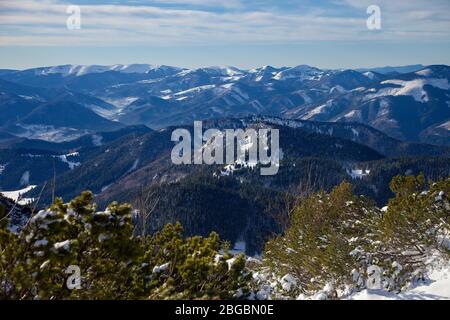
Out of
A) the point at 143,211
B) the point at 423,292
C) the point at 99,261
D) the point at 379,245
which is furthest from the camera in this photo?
the point at 379,245

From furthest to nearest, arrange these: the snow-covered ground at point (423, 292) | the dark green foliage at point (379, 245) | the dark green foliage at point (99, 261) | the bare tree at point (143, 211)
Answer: the dark green foliage at point (379, 245) → the snow-covered ground at point (423, 292) → the bare tree at point (143, 211) → the dark green foliage at point (99, 261)

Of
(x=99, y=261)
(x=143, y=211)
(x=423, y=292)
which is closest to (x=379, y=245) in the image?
(x=423, y=292)

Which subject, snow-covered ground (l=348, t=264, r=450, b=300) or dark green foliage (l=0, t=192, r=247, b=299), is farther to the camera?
snow-covered ground (l=348, t=264, r=450, b=300)

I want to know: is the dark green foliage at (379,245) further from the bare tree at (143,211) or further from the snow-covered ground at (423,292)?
the bare tree at (143,211)

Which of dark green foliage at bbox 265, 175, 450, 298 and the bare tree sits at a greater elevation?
the bare tree

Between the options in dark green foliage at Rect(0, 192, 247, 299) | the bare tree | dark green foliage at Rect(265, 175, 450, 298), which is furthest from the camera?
Result: dark green foliage at Rect(265, 175, 450, 298)

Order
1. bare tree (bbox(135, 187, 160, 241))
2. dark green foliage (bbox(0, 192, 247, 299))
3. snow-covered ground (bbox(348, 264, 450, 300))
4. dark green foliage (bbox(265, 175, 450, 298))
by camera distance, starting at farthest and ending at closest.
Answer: dark green foliage (bbox(265, 175, 450, 298))
snow-covered ground (bbox(348, 264, 450, 300))
bare tree (bbox(135, 187, 160, 241))
dark green foliage (bbox(0, 192, 247, 299))

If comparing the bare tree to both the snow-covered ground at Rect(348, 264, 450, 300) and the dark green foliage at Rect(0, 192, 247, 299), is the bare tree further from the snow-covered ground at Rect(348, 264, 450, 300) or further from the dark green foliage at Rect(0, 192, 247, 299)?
the snow-covered ground at Rect(348, 264, 450, 300)

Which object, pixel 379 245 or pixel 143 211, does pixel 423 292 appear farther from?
pixel 143 211

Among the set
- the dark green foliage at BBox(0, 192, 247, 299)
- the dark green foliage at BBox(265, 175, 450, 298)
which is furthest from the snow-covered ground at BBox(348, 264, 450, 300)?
the dark green foliage at BBox(0, 192, 247, 299)

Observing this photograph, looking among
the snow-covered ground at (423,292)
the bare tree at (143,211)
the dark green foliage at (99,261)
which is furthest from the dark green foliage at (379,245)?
the bare tree at (143,211)
